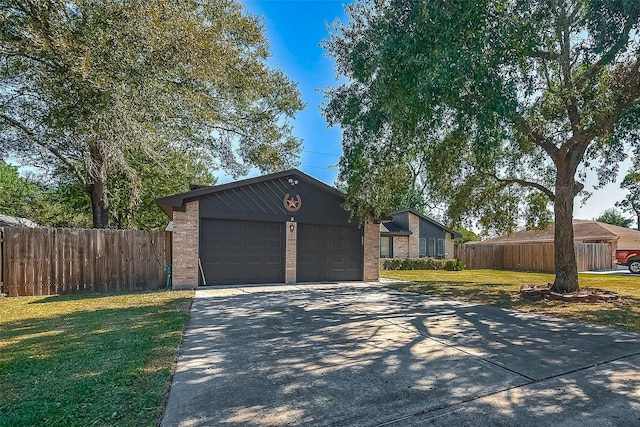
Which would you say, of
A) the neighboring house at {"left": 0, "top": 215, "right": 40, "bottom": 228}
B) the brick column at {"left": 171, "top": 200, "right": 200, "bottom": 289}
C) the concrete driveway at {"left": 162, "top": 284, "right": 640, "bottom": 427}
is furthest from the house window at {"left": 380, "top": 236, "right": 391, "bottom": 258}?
the neighboring house at {"left": 0, "top": 215, "right": 40, "bottom": 228}

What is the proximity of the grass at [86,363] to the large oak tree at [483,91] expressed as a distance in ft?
17.7

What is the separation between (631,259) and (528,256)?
4.57 m

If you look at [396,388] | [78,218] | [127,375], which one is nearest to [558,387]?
[396,388]

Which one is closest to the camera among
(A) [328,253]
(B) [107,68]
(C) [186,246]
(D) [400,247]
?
(B) [107,68]

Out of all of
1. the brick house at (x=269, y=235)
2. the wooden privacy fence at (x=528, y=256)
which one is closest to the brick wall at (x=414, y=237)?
the wooden privacy fence at (x=528, y=256)

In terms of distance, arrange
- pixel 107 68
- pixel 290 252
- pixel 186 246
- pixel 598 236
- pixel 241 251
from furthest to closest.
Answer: pixel 598 236 → pixel 290 252 → pixel 241 251 → pixel 186 246 → pixel 107 68

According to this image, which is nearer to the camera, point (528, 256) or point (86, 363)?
point (86, 363)

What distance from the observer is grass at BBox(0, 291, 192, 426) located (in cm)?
274

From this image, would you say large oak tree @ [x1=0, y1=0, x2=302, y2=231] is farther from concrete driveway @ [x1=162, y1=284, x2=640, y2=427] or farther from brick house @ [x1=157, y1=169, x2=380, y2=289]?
concrete driveway @ [x1=162, y1=284, x2=640, y2=427]

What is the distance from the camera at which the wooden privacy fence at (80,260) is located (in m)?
8.91

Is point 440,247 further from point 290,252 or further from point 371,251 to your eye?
point 290,252

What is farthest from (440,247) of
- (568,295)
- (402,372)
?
(402,372)

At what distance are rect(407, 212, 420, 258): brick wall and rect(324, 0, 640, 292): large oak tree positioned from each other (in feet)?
39.0

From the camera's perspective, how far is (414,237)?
75.2ft
